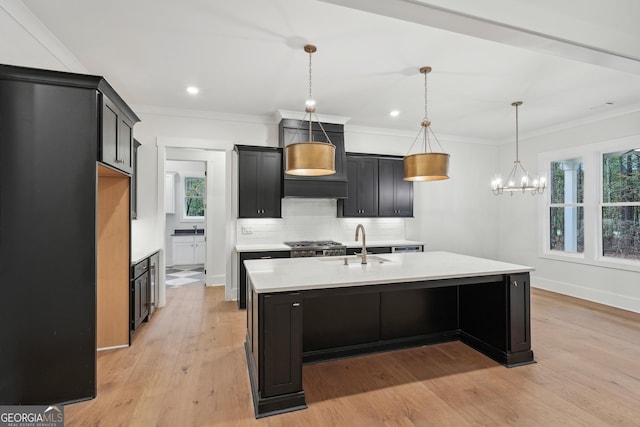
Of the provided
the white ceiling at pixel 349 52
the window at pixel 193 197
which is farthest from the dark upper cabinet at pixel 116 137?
the window at pixel 193 197

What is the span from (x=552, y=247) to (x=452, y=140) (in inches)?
102

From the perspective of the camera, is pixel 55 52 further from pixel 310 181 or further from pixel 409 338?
pixel 409 338

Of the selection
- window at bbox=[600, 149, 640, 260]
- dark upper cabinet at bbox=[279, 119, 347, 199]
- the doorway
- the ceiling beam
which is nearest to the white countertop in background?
dark upper cabinet at bbox=[279, 119, 347, 199]

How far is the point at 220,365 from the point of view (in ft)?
9.52

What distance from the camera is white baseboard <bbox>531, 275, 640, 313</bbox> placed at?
4.50 metres

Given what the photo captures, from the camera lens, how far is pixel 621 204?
15.4 feet

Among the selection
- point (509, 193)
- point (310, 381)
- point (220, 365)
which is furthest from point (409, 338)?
→ point (509, 193)

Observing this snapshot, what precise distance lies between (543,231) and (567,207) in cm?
55

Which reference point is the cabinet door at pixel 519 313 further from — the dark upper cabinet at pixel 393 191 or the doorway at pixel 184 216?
the doorway at pixel 184 216

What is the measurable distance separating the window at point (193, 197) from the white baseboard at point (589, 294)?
295 inches

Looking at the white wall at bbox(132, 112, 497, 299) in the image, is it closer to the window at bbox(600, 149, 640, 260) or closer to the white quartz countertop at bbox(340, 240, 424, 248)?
the white quartz countertop at bbox(340, 240, 424, 248)

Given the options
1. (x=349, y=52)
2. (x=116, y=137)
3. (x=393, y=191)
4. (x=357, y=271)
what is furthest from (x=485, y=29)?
(x=393, y=191)

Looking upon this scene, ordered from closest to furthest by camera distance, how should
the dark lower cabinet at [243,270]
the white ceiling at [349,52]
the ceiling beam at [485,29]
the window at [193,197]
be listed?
the ceiling beam at [485,29] → the white ceiling at [349,52] → the dark lower cabinet at [243,270] → the window at [193,197]

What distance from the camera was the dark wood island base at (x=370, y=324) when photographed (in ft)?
7.30
